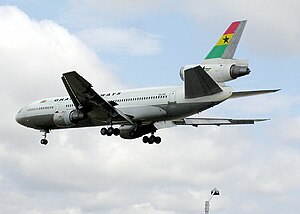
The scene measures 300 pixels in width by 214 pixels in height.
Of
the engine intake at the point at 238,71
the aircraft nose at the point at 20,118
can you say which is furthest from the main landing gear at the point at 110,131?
the engine intake at the point at 238,71

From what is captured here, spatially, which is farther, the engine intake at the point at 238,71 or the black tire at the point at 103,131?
the black tire at the point at 103,131

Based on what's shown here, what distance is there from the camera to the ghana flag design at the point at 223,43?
77938 mm

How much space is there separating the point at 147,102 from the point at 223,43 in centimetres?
835

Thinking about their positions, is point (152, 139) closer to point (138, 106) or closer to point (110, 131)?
point (110, 131)

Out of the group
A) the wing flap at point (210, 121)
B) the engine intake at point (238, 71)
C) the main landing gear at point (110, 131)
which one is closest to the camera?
the engine intake at point (238, 71)

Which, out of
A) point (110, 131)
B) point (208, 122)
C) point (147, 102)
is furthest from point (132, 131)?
point (208, 122)

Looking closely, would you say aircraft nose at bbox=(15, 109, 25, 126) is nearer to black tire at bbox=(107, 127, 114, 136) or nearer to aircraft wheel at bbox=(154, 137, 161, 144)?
black tire at bbox=(107, 127, 114, 136)

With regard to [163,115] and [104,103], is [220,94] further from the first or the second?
[104,103]

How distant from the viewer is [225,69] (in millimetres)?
75750

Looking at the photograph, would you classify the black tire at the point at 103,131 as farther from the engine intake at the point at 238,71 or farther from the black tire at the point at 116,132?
the engine intake at the point at 238,71

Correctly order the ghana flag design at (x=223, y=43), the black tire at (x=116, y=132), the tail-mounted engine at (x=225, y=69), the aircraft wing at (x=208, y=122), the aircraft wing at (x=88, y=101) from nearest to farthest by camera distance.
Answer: the tail-mounted engine at (x=225, y=69) < the ghana flag design at (x=223, y=43) < the aircraft wing at (x=88, y=101) < the black tire at (x=116, y=132) < the aircraft wing at (x=208, y=122)

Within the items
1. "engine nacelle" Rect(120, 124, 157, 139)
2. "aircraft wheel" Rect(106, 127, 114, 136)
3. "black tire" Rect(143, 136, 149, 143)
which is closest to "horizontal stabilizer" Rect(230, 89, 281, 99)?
"engine nacelle" Rect(120, 124, 157, 139)

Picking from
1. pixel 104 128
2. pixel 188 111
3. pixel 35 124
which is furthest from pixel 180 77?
pixel 35 124

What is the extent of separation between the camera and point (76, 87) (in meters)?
80.2
